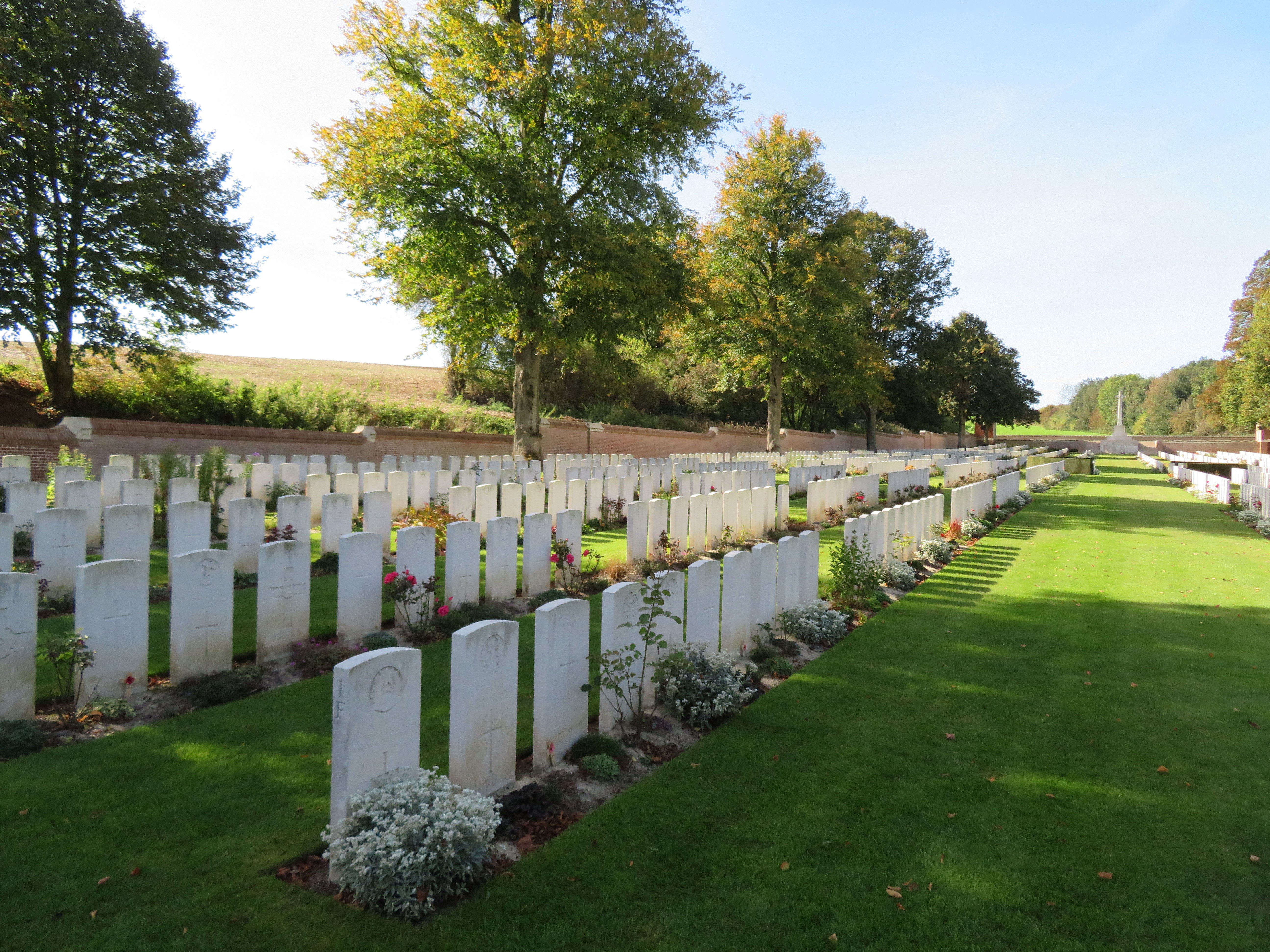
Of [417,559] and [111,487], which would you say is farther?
[111,487]

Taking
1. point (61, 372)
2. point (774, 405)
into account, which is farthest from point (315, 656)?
point (774, 405)

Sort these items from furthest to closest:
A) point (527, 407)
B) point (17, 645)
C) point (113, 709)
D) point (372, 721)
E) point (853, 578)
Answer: point (527, 407) → point (853, 578) → point (113, 709) → point (17, 645) → point (372, 721)

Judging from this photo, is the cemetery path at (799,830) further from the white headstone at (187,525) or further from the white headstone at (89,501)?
the white headstone at (89,501)

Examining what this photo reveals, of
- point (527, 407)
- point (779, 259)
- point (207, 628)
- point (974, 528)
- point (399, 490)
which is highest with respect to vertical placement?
point (779, 259)

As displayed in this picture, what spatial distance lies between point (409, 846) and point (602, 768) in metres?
1.29

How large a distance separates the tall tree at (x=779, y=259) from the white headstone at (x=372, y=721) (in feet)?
88.5

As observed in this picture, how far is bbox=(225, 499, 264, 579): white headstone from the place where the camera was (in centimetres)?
654

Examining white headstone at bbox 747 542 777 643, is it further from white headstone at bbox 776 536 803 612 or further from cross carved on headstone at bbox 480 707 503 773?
cross carved on headstone at bbox 480 707 503 773

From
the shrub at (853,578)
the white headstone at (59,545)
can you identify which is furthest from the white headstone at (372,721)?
the shrub at (853,578)

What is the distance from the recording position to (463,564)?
6332 millimetres

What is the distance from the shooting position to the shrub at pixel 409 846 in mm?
2592

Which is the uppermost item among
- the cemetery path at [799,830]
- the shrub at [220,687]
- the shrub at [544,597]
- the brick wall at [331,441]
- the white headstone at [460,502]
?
the brick wall at [331,441]

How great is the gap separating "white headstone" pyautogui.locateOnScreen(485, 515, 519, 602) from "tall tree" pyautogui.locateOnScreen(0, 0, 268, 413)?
554 inches

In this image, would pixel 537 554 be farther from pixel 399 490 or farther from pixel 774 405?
pixel 774 405
